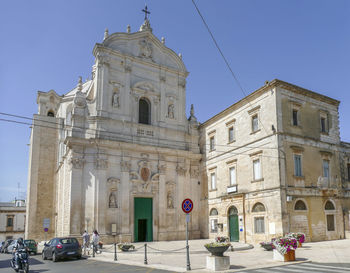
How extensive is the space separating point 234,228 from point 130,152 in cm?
1075

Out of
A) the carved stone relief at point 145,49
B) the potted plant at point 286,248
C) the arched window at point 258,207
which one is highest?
the carved stone relief at point 145,49

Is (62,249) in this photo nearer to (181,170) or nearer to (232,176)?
(232,176)

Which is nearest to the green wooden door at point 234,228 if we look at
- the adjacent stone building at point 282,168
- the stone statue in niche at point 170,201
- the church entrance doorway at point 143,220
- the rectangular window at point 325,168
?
the adjacent stone building at point 282,168

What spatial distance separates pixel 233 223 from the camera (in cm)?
2738

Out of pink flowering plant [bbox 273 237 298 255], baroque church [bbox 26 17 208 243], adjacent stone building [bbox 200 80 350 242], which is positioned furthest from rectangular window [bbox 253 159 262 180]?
pink flowering plant [bbox 273 237 298 255]

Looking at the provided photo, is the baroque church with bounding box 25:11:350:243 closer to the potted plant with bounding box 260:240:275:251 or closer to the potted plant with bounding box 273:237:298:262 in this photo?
the potted plant with bounding box 260:240:275:251

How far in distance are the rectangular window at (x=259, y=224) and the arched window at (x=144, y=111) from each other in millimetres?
13298

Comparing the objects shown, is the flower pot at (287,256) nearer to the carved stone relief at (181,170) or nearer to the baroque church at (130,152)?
the baroque church at (130,152)

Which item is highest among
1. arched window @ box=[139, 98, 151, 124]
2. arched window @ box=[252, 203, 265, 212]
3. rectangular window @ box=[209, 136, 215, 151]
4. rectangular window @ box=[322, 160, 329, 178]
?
arched window @ box=[139, 98, 151, 124]

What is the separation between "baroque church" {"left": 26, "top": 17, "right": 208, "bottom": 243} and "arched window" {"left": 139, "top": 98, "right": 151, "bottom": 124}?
0.09 meters

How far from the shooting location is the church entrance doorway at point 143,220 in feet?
95.1

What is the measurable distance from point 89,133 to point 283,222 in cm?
1648

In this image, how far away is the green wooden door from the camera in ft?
88.1

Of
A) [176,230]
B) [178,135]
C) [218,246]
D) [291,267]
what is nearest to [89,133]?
[178,135]
